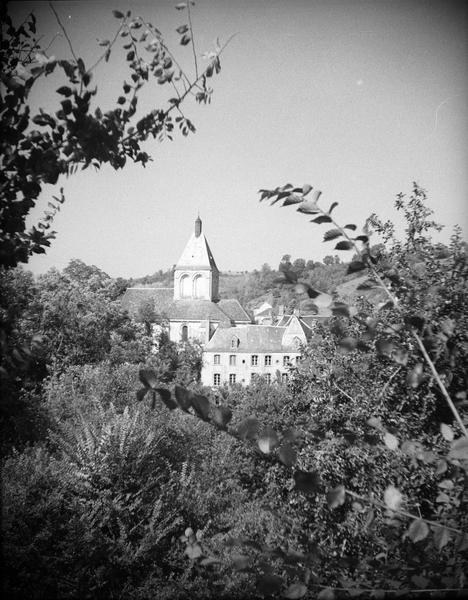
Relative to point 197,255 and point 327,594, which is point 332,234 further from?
point 197,255

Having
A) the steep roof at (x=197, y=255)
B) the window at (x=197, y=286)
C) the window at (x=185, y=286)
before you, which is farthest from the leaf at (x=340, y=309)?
the window at (x=185, y=286)

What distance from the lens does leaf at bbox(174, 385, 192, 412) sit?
1311mm

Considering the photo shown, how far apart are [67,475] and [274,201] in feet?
28.1

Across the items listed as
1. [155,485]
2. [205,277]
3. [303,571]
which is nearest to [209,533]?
[155,485]

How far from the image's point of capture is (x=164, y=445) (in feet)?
38.5

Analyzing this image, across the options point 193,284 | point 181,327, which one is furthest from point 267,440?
point 193,284

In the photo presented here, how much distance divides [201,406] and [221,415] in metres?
0.10

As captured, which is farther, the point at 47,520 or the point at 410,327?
the point at 47,520

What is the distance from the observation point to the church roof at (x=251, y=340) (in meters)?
33.8

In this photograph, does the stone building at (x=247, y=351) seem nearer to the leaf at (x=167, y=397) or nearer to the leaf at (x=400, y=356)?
the leaf at (x=400, y=356)

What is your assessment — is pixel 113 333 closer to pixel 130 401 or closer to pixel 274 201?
pixel 130 401

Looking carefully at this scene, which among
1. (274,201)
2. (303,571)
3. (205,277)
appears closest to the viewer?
(303,571)

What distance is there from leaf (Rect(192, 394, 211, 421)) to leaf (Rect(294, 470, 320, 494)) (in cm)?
A: 47

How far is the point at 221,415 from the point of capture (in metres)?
1.37
